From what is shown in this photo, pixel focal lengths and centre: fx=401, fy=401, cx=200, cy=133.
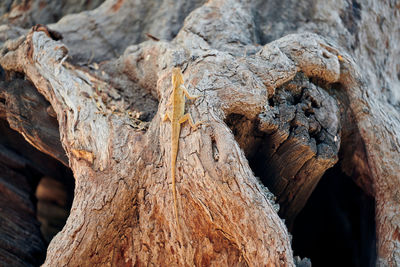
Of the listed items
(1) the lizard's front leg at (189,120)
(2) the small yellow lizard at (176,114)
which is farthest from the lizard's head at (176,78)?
(1) the lizard's front leg at (189,120)

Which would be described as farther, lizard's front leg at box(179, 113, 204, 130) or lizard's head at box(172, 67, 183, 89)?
lizard's head at box(172, 67, 183, 89)

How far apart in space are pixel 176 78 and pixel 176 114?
1.17 feet

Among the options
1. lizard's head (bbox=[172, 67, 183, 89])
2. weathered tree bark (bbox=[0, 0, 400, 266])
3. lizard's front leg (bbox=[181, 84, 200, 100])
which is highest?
lizard's head (bbox=[172, 67, 183, 89])

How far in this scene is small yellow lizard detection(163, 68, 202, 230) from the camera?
2955mm

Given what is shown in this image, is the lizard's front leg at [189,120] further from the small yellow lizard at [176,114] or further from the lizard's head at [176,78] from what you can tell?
the lizard's head at [176,78]

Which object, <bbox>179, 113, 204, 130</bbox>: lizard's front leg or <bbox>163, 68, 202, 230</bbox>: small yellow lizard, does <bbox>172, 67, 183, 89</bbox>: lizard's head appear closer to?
<bbox>163, 68, 202, 230</bbox>: small yellow lizard

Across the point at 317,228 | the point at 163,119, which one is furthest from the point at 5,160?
the point at 317,228

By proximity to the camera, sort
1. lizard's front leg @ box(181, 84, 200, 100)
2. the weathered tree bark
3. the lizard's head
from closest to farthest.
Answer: the weathered tree bark < lizard's front leg @ box(181, 84, 200, 100) < the lizard's head

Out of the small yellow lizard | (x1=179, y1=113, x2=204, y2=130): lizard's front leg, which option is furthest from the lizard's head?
(x1=179, y1=113, x2=204, y2=130): lizard's front leg

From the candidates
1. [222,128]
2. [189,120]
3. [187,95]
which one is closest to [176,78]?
[187,95]

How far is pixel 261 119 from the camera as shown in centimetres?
330

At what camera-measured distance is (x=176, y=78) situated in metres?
3.29

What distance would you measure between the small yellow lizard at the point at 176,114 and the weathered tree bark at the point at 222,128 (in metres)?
0.05

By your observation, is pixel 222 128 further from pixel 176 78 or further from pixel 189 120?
pixel 176 78
